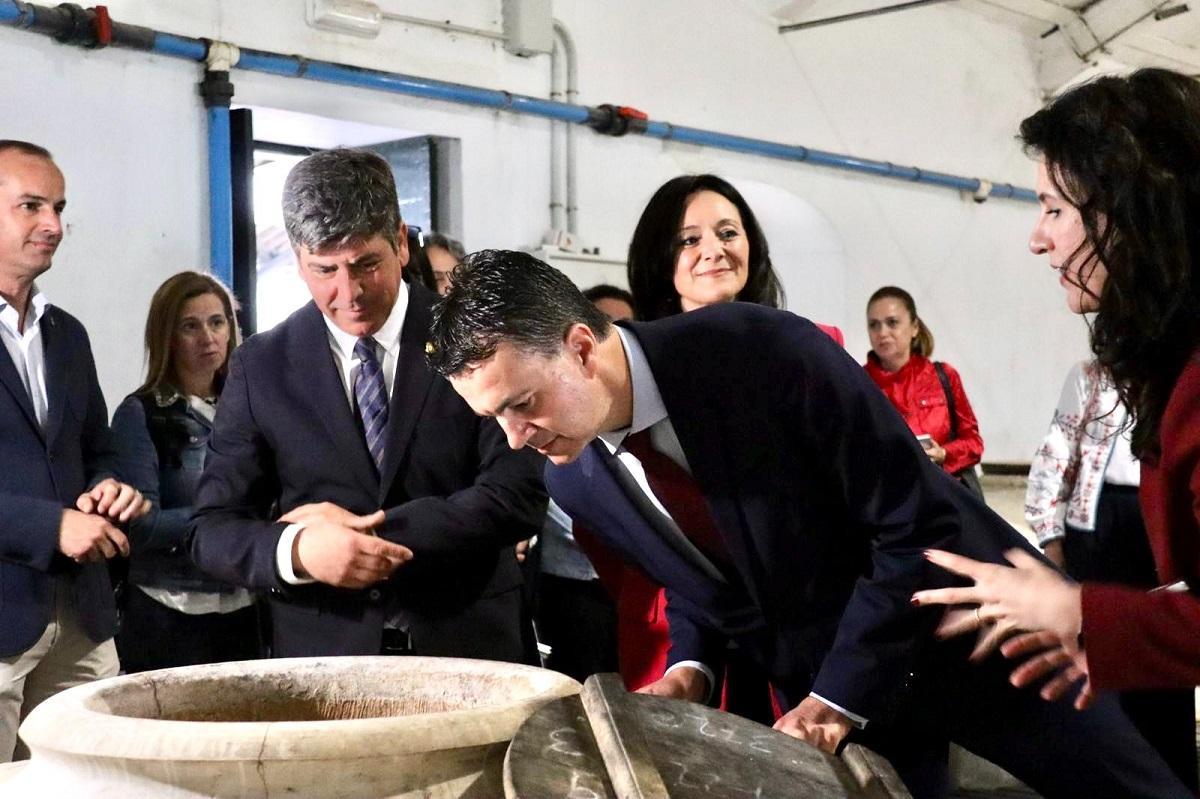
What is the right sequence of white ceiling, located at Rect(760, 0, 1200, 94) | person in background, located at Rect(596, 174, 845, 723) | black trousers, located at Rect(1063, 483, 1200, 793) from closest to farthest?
person in background, located at Rect(596, 174, 845, 723), black trousers, located at Rect(1063, 483, 1200, 793), white ceiling, located at Rect(760, 0, 1200, 94)

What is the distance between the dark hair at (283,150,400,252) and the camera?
2375 mm

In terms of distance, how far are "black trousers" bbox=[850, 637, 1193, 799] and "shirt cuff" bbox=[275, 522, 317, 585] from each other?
900mm

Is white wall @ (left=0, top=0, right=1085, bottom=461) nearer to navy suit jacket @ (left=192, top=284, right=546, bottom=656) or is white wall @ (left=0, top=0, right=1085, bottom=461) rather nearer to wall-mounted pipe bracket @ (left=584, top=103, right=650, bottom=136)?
wall-mounted pipe bracket @ (left=584, top=103, right=650, bottom=136)

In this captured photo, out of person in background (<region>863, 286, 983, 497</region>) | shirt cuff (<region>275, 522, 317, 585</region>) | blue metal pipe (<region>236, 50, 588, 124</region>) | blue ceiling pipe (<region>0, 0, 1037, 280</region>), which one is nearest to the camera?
shirt cuff (<region>275, 522, 317, 585</region>)

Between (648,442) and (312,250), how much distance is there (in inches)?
30.1

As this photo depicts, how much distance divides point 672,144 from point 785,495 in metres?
5.83

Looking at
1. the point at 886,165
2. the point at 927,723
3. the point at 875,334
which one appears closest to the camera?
the point at 927,723

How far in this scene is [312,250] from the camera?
7.80ft

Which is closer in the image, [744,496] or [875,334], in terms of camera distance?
[744,496]

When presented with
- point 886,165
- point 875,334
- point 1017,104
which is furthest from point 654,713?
point 1017,104

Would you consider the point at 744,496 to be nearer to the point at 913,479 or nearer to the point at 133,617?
the point at 913,479

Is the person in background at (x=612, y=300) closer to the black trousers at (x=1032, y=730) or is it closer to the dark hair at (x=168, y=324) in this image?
the dark hair at (x=168, y=324)

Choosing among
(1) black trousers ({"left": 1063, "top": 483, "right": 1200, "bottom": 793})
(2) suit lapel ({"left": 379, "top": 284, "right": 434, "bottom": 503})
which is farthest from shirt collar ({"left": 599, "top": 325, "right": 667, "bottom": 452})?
(1) black trousers ({"left": 1063, "top": 483, "right": 1200, "bottom": 793})

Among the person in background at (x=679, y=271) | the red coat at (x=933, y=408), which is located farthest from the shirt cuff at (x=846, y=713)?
the red coat at (x=933, y=408)
